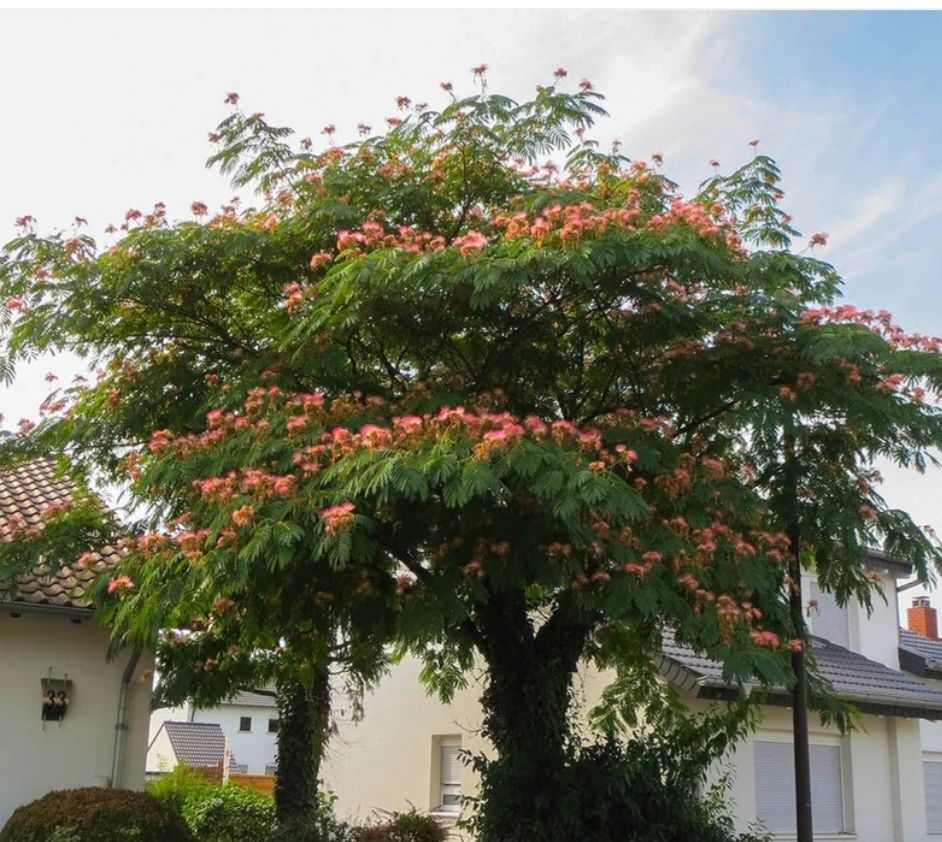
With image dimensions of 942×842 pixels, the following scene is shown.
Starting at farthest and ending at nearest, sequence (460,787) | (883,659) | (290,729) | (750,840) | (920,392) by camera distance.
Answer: (883,659) < (460,787) < (290,729) < (750,840) < (920,392)

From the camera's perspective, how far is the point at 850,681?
783 inches

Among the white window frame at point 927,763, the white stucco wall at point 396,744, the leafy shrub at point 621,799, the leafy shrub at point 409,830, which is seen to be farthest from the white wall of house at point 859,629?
the leafy shrub at point 621,799

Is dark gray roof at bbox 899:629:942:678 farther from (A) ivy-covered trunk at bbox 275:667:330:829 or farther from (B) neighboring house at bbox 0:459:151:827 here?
(B) neighboring house at bbox 0:459:151:827

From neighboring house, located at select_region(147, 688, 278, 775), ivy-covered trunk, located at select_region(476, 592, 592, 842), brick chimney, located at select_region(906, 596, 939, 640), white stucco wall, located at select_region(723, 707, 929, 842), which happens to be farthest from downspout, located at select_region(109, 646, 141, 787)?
neighboring house, located at select_region(147, 688, 278, 775)

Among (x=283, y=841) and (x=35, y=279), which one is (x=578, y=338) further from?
(x=283, y=841)

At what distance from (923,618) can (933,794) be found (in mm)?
7979

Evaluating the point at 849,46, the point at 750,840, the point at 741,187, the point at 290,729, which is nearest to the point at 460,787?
the point at 290,729

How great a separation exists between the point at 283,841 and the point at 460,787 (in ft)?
19.9

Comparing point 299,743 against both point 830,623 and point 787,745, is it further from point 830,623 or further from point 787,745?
point 830,623

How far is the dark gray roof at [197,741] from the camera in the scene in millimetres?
48094

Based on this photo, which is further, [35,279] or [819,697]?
[819,697]

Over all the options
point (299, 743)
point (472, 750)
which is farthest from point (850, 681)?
point (299, 743)

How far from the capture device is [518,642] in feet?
44.4

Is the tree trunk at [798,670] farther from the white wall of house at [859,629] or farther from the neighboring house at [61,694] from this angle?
the white wall of house at [859,629]
